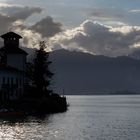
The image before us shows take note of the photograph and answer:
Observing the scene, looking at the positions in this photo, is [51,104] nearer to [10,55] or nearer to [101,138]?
[10,55]

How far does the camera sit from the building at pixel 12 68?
148625 mm

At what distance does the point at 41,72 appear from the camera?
161000mm

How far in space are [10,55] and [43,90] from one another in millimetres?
13133

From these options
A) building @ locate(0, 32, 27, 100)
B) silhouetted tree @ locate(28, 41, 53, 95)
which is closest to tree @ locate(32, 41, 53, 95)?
silhouetted tree @ locate(28, 41, 53, 95)

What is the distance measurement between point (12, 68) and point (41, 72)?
1055cm

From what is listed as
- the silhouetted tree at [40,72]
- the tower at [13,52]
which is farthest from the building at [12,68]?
the silhouetted tree at [40,72]

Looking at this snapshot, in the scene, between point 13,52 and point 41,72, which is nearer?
point 41,72

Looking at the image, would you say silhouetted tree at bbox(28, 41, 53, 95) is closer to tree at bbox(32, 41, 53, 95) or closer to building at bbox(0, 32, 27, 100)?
tree at bbox(32, 41, 53, 95)

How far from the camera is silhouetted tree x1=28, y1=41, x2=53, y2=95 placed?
160625 millimetres

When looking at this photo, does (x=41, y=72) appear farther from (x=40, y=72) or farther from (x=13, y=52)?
(x=13, y=52)

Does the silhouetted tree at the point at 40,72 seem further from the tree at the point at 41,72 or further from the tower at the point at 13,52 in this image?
the tower at the point at 13,52

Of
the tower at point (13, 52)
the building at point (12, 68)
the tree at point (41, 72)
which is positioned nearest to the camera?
the building at point (12, 68)

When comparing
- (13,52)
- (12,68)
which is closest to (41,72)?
(13,52)

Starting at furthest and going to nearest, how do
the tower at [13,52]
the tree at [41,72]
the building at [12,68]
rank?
the tower at [13,52], the tree at [41,72], the building at [12,68]
